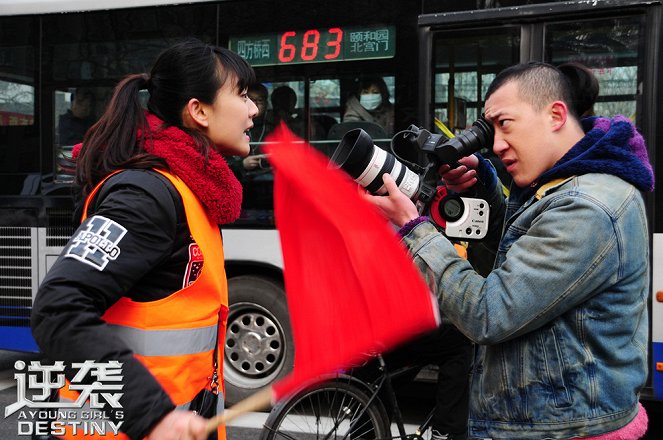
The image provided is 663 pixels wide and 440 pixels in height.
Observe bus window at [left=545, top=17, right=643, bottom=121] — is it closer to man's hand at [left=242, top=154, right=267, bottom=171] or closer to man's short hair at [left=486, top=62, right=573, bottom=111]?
man's hand at [left=242, top=154, right=267, bottom=171]

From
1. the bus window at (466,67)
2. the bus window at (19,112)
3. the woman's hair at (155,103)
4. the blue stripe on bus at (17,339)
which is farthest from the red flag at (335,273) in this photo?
the blue stripe on bus at (17,339)

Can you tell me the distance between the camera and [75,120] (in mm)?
5555

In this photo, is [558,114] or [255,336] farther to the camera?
[255,336]

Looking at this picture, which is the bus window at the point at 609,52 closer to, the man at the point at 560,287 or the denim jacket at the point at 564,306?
the man at the point at 560,287

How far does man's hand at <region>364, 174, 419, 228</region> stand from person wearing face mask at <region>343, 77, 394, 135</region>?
303 cm

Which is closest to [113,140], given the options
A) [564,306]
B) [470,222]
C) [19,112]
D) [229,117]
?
[229,117]

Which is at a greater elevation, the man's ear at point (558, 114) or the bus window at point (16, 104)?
the bus window at point (16, 104)

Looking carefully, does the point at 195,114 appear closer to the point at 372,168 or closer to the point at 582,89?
the point at 372,168

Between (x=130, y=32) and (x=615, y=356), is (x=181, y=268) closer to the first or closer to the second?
(x=615, y=356)

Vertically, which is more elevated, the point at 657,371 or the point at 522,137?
the point at 522,137

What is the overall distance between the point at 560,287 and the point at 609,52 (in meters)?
3.25

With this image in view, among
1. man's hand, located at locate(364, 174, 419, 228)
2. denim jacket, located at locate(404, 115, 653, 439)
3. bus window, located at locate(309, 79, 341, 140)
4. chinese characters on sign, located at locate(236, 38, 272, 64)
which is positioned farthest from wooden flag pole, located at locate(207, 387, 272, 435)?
chinese characters on sign, located at locate(236, 38, 272, 64)

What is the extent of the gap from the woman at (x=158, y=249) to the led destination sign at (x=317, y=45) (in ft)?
9.63

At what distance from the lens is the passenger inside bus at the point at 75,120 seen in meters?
5.53
